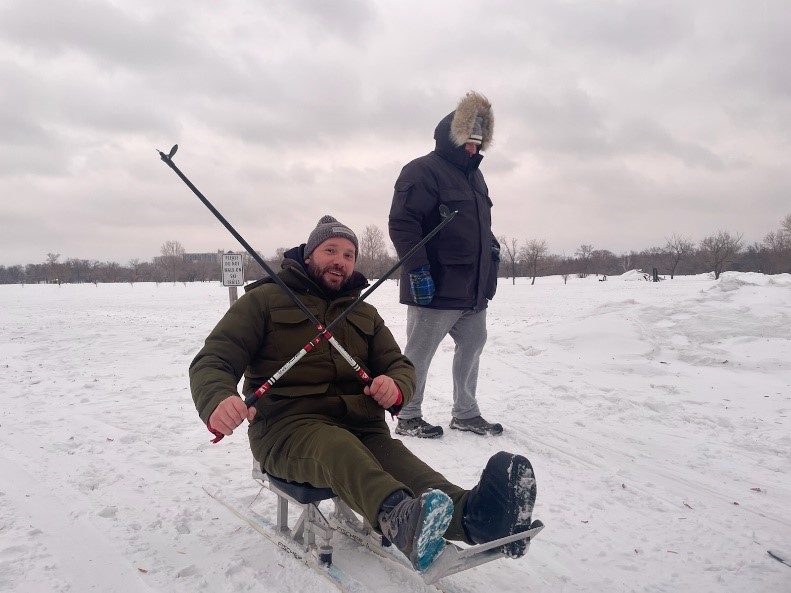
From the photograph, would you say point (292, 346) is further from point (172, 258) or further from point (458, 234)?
point (172, 258)

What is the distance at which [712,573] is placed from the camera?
2.43 metres

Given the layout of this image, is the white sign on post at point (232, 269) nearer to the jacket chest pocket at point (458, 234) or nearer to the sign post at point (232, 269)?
the sign post at point (232, 269)

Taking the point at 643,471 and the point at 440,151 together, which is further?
the point at 440,151

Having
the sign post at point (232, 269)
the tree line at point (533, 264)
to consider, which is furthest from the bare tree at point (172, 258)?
the sign post at point (232, 269)

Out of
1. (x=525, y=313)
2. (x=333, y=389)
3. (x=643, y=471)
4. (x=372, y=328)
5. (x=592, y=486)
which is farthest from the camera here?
(x=525, y=313)

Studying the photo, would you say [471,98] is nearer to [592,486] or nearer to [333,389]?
[333,389]

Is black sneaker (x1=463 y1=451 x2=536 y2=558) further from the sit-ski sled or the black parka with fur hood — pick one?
the black parka with fur hood

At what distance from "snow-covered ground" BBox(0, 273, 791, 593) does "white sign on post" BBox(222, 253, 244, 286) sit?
193 cm

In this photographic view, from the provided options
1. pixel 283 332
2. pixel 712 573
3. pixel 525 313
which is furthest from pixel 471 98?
pixel 525 313

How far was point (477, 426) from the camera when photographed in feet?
14.4

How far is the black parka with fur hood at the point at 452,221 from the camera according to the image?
4.17 m

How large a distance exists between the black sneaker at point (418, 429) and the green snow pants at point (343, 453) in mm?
1586

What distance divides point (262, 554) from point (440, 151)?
3.33 m

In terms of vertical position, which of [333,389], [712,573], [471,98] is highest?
[471,98]
